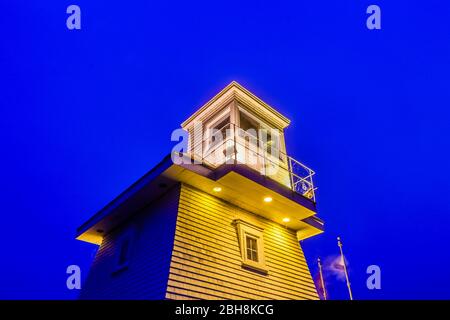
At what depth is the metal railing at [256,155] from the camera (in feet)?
37.4

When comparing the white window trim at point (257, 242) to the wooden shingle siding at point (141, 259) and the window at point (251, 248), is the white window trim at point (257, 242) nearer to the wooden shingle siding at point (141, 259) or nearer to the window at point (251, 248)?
the window at point (251, 248)

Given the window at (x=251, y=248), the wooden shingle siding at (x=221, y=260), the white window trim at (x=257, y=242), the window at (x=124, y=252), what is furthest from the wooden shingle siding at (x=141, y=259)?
the window at (x=251, y=248)

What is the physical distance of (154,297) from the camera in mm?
7266

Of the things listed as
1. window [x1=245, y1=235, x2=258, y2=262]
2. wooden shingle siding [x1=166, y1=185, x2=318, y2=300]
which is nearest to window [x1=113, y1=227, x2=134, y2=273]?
wooden shingle siding [x1=166, y1=185, x2=318, y2=300]

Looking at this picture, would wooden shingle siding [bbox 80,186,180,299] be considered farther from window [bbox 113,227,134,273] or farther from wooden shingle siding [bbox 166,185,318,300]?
wooden shingle siding [bbox 166,185,318,300]

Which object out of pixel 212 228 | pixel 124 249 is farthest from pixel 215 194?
pixel 124 249

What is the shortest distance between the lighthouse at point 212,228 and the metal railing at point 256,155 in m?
0.05

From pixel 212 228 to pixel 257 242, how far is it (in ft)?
6.08

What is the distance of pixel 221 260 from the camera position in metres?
8.73

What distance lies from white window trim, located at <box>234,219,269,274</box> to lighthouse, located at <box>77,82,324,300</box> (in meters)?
0.03
